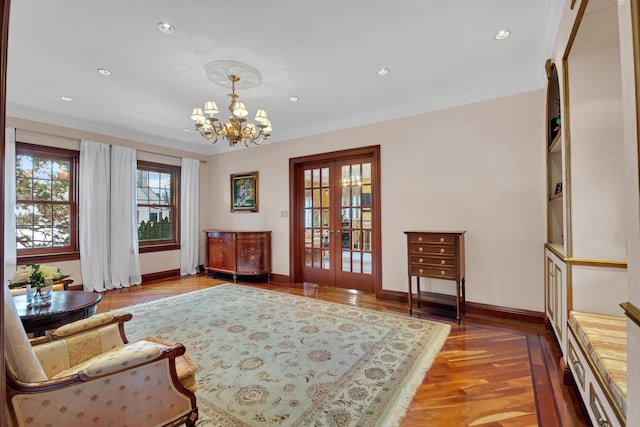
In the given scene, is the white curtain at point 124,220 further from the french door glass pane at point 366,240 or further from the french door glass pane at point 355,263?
the french door glass pane at point 366,240

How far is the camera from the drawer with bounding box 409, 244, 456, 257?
10.7 ft

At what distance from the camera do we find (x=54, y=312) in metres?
1.96

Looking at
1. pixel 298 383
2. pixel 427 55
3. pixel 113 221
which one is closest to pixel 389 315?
pixel 298 383

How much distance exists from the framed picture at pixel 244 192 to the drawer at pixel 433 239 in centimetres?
329

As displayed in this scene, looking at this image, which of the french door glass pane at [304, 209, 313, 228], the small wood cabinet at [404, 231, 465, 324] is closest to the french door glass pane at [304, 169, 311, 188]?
the french door glass pane at [304, 209, 313, 228]

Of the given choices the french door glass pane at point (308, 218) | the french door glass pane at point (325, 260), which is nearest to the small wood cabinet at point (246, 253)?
the french door glass pane at point (308, 218)

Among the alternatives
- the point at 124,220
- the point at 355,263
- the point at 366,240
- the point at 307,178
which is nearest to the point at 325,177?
the point at 307,178

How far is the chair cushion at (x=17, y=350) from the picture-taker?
1.08 meters

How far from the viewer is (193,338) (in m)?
2.86

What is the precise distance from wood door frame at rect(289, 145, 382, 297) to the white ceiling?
2.02ft

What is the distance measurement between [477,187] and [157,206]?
18.3 ft

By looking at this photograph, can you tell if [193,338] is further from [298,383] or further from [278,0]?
[278,0]

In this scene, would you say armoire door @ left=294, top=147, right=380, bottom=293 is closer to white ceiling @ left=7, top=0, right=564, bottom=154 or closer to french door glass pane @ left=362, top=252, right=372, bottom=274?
french door glass pane @ left=362, top=252, right=372, bottom=274

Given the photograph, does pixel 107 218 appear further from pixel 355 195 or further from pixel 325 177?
pixel 355 195
